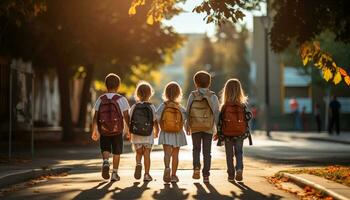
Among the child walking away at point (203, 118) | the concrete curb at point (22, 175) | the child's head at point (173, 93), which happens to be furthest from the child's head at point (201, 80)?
the concrete curb at point (22, 175)

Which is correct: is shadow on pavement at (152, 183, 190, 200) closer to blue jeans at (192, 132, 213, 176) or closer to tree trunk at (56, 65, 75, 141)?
blue jeans at (192, 132, 213, 176)

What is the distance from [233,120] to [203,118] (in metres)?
0.48

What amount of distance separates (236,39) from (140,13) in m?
78.8

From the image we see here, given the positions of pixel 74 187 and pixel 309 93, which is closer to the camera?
pixel 74 187

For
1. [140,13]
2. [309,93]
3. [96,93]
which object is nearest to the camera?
[140,13]

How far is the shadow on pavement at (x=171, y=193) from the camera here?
35.4 feet

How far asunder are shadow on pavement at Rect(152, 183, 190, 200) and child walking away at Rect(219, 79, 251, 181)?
127 cm

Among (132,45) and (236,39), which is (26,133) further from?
(236,39)

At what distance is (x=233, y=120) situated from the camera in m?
13.0

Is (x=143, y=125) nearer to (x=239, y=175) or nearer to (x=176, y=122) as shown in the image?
(x=176, y=122)

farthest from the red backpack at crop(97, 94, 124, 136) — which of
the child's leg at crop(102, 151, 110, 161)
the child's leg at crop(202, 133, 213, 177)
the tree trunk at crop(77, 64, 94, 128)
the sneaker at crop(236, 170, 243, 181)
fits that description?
the tree trunk at crop(77, 64, 94, 128)

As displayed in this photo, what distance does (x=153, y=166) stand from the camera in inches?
683

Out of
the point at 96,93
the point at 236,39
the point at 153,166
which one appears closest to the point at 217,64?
the point at 236,39

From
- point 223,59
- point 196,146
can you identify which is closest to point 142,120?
point 196,146
